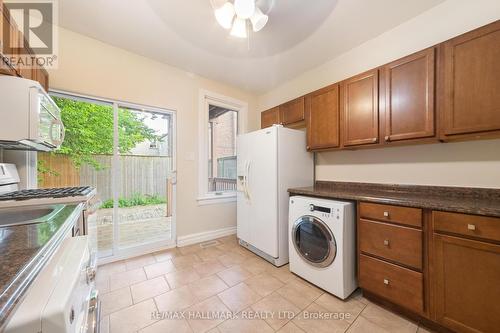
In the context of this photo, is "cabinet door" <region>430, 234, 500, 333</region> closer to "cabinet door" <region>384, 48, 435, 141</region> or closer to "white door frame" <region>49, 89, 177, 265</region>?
"cabinet door" <region>384, 48, 435, 141</region>

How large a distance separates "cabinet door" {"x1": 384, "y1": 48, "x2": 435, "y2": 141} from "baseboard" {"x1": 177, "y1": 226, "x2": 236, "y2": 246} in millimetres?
2585

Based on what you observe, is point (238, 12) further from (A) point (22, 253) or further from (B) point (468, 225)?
(B) point (468, 225)

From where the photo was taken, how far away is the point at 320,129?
92.8 inches

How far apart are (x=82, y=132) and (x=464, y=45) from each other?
363 centimetres

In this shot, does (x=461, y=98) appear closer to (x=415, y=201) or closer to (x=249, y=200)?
(x=415, y=201)

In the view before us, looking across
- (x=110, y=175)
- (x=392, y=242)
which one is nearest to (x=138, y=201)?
(x=110, y=175)

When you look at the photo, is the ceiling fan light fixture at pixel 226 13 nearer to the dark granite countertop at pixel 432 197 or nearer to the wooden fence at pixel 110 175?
the dark granite countertop at pixel 432 197

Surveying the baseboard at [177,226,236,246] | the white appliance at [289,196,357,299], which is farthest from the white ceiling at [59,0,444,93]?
the baseboard at [177,226,236,246]

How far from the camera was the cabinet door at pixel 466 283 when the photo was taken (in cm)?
110

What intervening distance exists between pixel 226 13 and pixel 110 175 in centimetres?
223

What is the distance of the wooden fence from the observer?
2.09 meters

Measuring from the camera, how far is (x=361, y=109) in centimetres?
199

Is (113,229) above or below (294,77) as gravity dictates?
below

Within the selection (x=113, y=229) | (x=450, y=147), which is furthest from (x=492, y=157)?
(x=113, y=229)
